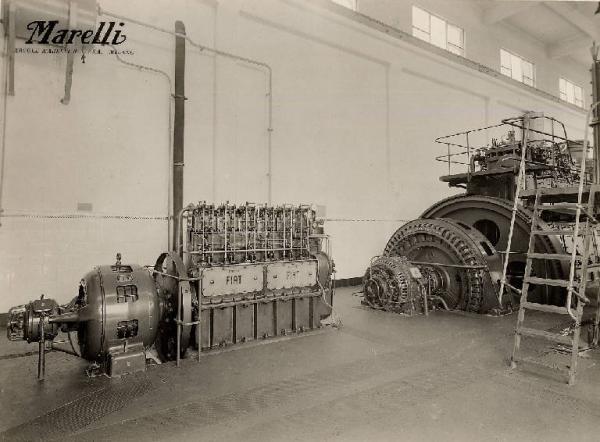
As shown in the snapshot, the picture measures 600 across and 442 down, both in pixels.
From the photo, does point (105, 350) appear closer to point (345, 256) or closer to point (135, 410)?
point (135, 410)

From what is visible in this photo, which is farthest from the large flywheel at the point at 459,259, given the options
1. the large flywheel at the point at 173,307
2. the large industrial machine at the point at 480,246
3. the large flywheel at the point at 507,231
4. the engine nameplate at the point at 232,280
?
the large flywheel at the point at 173,307

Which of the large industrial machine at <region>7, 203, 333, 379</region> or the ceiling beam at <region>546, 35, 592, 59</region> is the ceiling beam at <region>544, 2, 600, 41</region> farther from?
the large industrial machine at <region>7, 203, 333, 379</region>

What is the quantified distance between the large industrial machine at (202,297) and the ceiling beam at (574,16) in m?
11.1

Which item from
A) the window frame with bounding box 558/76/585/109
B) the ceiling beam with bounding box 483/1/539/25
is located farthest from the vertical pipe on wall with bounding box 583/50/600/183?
the window frame with bounding box 558/76/585/109

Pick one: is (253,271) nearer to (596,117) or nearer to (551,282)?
(551,282)

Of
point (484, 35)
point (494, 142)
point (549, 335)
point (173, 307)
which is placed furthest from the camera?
point (484, 35)

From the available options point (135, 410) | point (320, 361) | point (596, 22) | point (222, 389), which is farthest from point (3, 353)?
point (596, 22)

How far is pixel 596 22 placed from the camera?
12367mm

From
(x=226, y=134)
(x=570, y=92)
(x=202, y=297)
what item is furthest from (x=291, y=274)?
(x=570, y=92)

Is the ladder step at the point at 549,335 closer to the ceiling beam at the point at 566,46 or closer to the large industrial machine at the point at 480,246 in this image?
the large industrial machine at the point at 480,246

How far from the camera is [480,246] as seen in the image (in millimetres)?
6461

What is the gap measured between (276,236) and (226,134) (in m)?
3.20

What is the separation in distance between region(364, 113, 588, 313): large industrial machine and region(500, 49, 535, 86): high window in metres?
7.03

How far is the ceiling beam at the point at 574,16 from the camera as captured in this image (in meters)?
11.9
